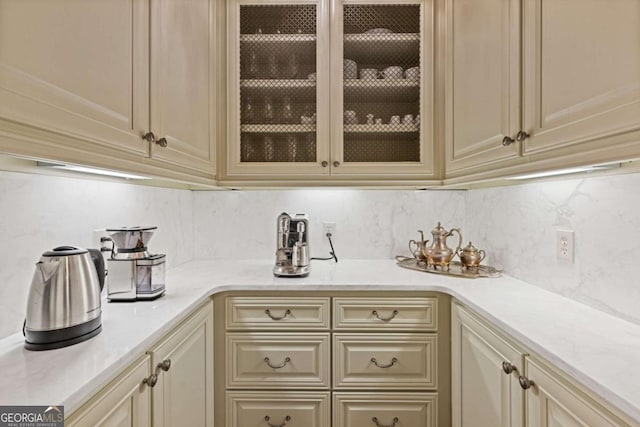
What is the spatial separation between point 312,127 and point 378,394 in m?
1.27

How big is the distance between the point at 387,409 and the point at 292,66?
167 centimetres

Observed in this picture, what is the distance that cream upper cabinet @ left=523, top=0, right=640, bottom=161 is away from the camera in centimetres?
66

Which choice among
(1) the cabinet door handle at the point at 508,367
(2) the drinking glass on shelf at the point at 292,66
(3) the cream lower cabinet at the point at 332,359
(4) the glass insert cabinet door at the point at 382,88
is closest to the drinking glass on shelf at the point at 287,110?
(2) the drinking glass on shelf at the point at 292,66

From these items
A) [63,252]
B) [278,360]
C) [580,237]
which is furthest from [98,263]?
[580,237]

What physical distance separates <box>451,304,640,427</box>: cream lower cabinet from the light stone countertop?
50 millimetres

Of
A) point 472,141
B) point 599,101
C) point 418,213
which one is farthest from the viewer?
point 418,213

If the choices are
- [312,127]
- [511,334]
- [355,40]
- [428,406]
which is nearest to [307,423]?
[428,406]

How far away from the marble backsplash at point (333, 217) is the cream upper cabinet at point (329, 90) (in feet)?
1.07

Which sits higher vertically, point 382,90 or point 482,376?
point 382,90

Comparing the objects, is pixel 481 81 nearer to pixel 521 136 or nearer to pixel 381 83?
pixel 521 136

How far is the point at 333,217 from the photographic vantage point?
195 cm

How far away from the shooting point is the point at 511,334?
2.92 feet

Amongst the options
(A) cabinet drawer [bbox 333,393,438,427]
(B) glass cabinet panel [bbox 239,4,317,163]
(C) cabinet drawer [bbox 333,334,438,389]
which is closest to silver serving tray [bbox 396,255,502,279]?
(C) cabinet drawer [bbox 333,334,438,389]

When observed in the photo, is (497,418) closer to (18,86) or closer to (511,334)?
(511,334)
